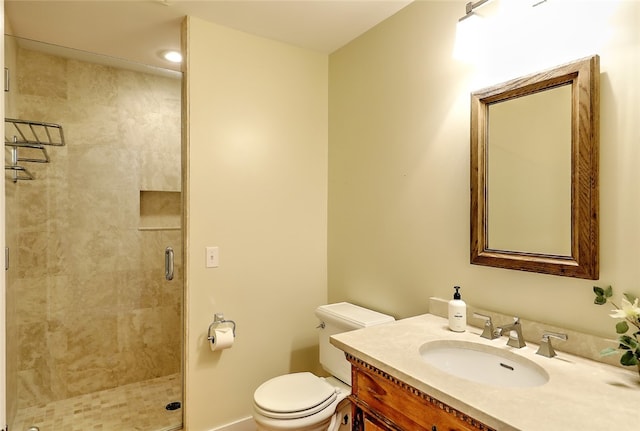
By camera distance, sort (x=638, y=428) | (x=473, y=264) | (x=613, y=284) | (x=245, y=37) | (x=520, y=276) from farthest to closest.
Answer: (x=245, y=37) → (x=473, y=264) → (x=520, y=276) → (x=613, y=284) → (x=638, y=428)

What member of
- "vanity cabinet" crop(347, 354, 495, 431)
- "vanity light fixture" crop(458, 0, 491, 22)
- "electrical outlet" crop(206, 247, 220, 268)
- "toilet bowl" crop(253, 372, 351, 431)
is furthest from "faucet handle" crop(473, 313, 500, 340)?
"electrical outlet" crop(206, 247, 220, 268)

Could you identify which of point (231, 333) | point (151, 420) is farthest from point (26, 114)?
point (151, 420)

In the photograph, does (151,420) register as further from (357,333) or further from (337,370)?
(357,333)

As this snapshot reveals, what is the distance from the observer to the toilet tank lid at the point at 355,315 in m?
1.92

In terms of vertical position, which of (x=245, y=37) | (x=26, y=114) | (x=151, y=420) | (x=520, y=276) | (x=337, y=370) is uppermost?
(x=245, y=37)

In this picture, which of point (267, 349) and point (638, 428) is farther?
point (267, 349)

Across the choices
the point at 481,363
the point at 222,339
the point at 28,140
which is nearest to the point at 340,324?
the point at 222,339

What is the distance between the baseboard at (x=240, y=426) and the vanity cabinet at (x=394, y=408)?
110 cm

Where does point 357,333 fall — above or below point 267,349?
above

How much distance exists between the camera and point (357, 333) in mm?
1523

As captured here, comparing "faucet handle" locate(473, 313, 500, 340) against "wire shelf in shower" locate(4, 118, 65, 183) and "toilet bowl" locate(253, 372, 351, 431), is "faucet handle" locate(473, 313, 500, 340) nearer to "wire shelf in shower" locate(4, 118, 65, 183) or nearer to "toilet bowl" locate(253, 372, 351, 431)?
"toilet bowl" locate(253, 372, 351, 431)

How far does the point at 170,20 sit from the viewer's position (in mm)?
2092

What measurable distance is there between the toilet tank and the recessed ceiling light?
6.43 ft

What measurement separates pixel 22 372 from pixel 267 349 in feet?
5.41
